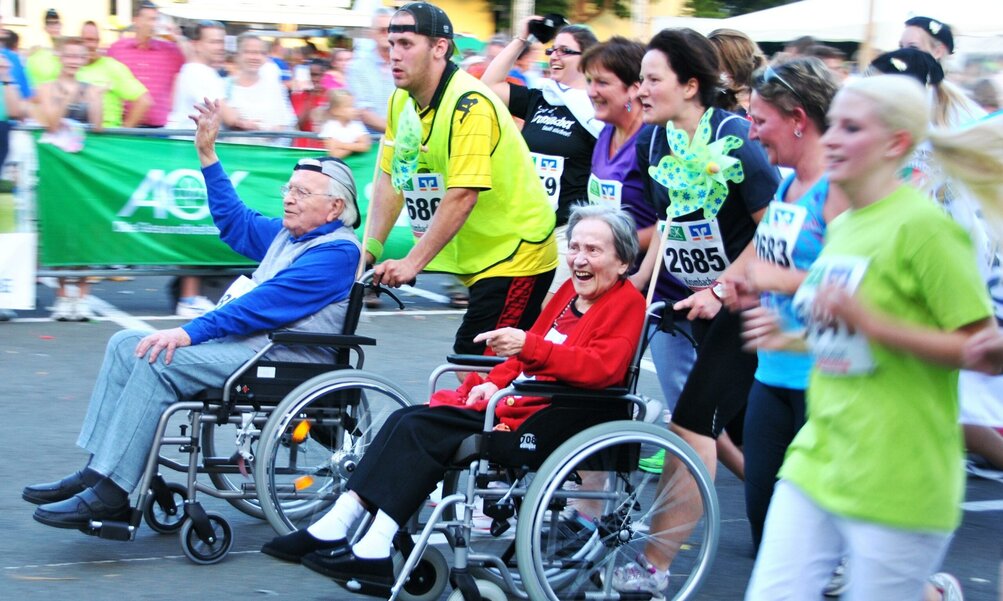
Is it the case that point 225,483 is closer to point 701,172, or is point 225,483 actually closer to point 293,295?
point 293,295

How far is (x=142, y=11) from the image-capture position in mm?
11164

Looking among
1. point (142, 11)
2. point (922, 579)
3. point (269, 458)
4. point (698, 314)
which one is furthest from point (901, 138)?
point (142, 11)

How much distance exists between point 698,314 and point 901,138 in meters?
1.60

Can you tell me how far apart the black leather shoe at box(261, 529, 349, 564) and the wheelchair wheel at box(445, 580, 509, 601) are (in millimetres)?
359

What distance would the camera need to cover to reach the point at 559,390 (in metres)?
4.20

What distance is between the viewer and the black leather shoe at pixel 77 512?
4562mm

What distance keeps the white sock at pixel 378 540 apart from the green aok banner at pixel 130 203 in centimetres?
604

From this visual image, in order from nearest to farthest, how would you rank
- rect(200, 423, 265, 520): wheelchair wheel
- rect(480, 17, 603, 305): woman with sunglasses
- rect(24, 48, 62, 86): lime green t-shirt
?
rect(200, 423, 265, 520): wheelchair wheel < rect(480, 17, 603, 305): woman with sunglasses < rect(24, 48, 62, 86): lime green t-shirt

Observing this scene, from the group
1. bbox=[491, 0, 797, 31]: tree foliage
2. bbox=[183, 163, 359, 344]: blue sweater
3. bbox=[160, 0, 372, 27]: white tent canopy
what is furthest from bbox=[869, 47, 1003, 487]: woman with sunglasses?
bbox=[491, 0, 797, 31]: tree foliage

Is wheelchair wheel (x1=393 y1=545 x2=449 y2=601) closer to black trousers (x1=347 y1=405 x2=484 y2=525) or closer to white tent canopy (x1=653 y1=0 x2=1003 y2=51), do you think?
black trousers (x1=347 y1=405 x2=484 y2=525)

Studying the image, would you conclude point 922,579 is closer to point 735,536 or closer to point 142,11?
point 735,536

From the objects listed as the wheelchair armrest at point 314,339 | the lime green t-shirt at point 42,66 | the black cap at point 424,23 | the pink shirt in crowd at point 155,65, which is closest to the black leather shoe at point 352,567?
the wheelchair armrest at point 314,339

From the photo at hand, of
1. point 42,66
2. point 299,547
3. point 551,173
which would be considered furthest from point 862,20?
point 299,547

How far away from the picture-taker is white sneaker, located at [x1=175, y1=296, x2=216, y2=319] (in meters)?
9.74
